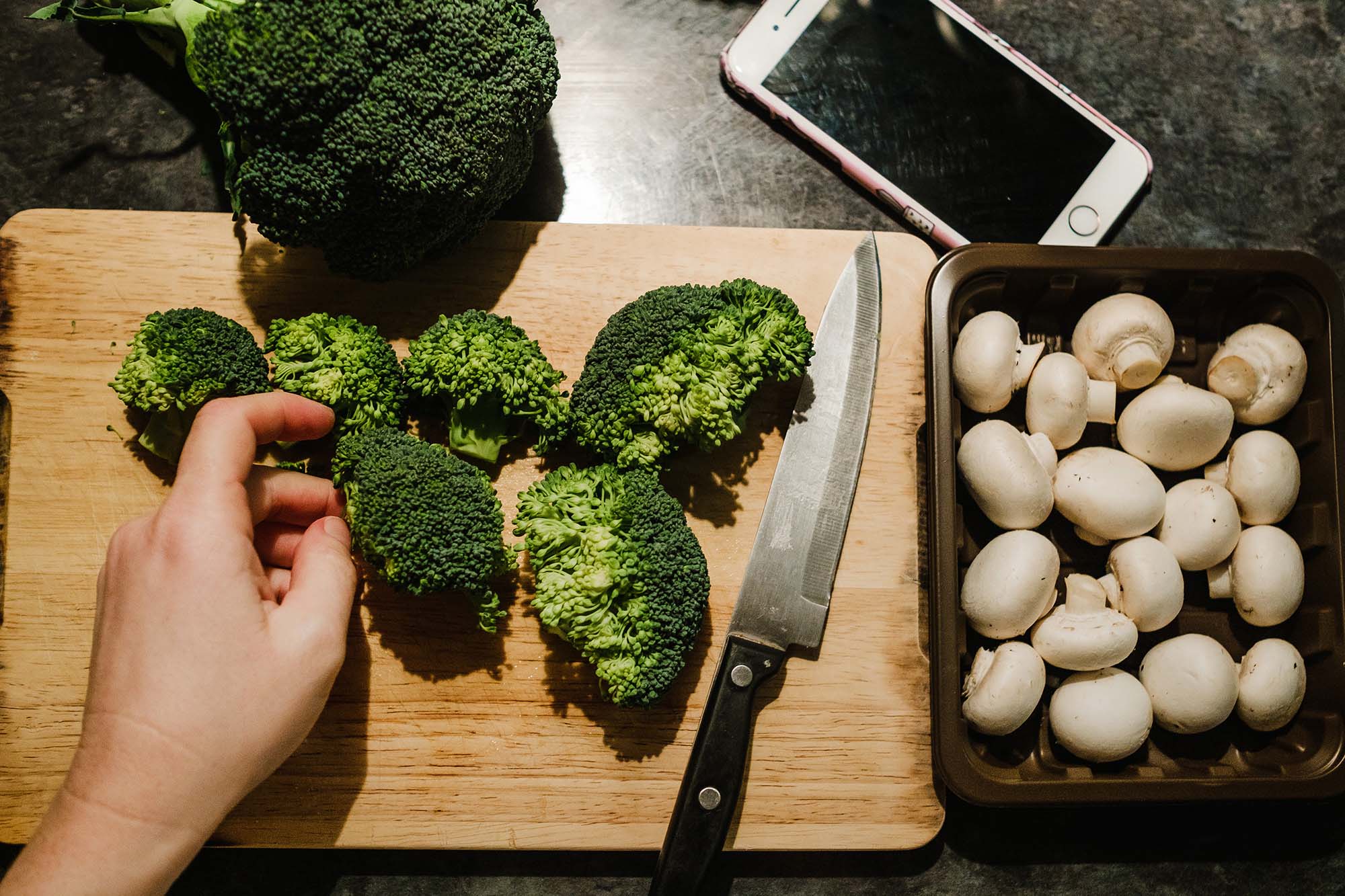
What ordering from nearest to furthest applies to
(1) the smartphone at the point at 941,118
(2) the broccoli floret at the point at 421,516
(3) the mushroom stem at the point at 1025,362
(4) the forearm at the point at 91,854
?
(4) the forearm at the point at 91,854, (2) the broccoli floret at the point at 421,516, (3) the mushroom stem at the point at 1025,362, (1) the smartphone at the point at 941,118

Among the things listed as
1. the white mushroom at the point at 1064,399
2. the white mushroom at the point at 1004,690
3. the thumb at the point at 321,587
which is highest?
the white mushroom at the point at 1064,399

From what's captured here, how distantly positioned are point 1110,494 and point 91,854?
1632mm

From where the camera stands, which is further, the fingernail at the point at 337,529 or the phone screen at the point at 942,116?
the phone screen at the point at 942,116

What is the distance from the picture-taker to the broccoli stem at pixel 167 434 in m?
1.42

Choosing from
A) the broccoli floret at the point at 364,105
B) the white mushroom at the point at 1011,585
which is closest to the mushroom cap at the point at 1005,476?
the white mushroom at the point at 1011,585

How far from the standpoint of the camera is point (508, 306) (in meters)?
1.55

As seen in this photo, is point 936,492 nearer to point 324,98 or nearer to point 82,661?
point 324,98

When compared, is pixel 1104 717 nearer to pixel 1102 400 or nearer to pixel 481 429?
pixel 1102 400

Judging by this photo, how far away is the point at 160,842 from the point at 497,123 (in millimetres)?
1158

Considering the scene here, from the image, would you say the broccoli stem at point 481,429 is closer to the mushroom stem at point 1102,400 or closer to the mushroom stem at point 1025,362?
the mushroom stem at point 1025,362

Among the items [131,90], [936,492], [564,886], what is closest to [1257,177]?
[936,492]

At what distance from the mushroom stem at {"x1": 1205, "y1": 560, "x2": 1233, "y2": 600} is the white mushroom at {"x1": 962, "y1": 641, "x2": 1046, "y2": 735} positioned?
1.20 ft

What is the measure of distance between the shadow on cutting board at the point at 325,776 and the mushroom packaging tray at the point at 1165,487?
Result: 3.23ft

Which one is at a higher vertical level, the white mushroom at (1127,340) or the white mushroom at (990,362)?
the white mushroom at (1127,340)
